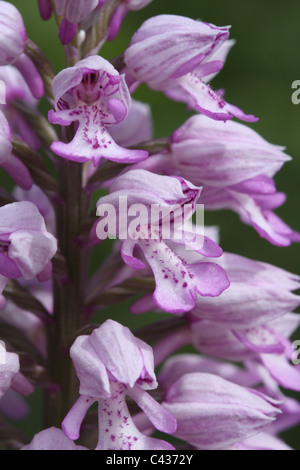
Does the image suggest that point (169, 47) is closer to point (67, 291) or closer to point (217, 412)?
point (67, 291)

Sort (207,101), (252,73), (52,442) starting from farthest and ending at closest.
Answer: (252,73)
(207,101)
(52,442)

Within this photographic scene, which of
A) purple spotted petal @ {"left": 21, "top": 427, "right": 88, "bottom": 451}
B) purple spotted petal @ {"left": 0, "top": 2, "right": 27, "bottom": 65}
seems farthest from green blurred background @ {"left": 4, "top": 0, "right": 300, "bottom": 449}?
purple spotted petal @ {"left": 21, "top": 427, "right": 88, "bottom": 451}

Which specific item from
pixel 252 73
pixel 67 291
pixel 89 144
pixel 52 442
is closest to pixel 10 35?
pixel 89 144

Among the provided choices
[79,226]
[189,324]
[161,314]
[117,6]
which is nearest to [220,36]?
[117,6]

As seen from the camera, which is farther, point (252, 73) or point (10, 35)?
point (252, 73)

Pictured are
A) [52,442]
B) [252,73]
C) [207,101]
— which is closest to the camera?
[52,442]

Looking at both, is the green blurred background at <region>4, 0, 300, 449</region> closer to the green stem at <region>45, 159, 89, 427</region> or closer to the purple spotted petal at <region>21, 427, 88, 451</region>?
the green stem at <region>45, 159, 89, 427</region>

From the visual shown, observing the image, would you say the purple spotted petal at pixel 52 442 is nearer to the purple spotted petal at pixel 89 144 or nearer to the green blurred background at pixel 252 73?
the purple spotted petal at pixel 89 144
